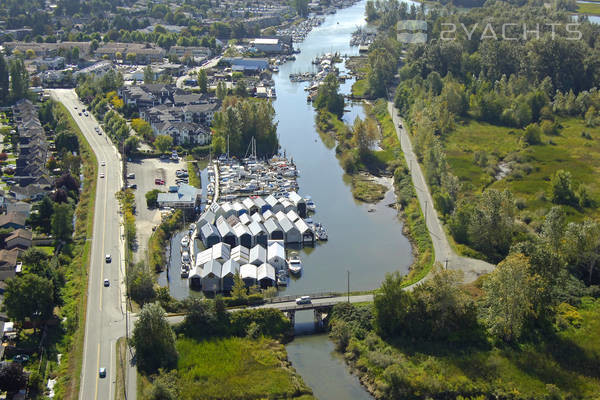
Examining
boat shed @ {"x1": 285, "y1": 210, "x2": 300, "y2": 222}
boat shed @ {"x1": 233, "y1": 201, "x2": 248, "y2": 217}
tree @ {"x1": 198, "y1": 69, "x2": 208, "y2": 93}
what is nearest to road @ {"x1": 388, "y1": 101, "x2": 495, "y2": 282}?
boat shed @ {"x1": 285, "y1": 210, "x2": 300, "y2": 222}

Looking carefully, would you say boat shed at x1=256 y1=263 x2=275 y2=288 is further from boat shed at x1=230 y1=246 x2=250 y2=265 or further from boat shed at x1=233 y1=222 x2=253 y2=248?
boat shed at x1=233 y1=222 x2=253 y2=248

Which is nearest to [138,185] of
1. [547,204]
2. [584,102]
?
[547,204]

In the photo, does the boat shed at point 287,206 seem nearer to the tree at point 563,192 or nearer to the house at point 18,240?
the house at point 18,240

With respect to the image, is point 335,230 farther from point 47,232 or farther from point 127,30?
point 127,30

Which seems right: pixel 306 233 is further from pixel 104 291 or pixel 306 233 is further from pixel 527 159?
pixel 527 159

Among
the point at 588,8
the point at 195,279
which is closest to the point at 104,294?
the point at 195,279

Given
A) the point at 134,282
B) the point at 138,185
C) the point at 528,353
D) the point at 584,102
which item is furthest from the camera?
the point at 584,102
